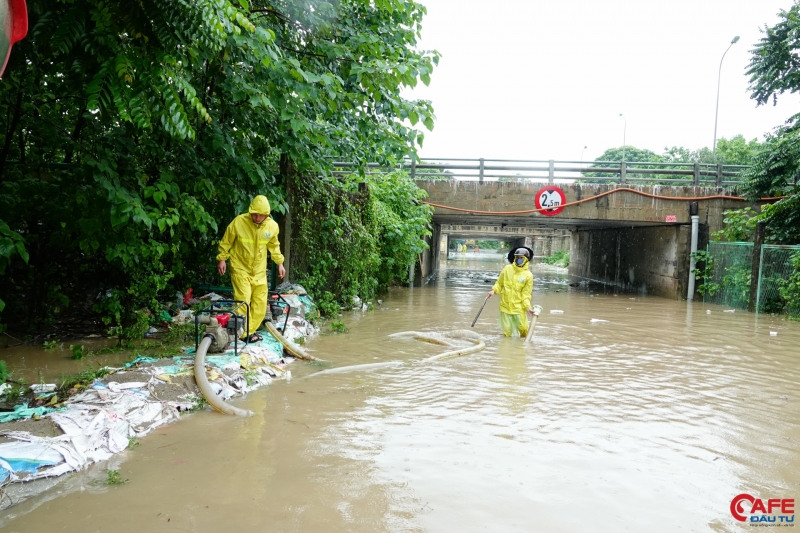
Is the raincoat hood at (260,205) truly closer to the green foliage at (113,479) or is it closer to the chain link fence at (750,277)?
the green foliage at (113,479)

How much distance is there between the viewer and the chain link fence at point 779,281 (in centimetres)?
1363

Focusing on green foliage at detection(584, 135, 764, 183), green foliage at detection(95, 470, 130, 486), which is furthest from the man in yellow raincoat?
green foliage at detection(584, 135, 764, 183)

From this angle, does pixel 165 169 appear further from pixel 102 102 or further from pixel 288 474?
pixel 288 474

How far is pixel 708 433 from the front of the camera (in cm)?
496

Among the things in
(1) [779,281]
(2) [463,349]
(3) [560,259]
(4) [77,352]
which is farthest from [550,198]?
(3) [560,259]

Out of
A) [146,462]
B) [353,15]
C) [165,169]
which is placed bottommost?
[146,462]

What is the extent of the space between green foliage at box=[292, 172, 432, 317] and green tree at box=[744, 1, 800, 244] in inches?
360

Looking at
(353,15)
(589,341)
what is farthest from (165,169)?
(589,341)

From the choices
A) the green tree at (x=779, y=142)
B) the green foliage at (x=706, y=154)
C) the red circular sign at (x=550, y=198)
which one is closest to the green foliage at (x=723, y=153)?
the green foliage at (x=706, y=154)

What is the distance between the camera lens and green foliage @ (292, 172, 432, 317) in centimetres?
1045

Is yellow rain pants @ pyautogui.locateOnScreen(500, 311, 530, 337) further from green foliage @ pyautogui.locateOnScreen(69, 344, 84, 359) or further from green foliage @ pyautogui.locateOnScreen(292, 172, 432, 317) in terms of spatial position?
green foliage @ pyautogui.locateOnScreen(69, 344, 84, 359)

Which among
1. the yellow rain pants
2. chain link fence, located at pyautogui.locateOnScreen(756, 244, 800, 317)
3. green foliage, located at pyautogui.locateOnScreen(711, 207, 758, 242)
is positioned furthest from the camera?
green foliage, located at pyautogui.locateOnScreen(711, 207, 758, 242)

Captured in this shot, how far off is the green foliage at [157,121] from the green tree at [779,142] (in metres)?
11.7

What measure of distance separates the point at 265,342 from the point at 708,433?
498 centimetres
